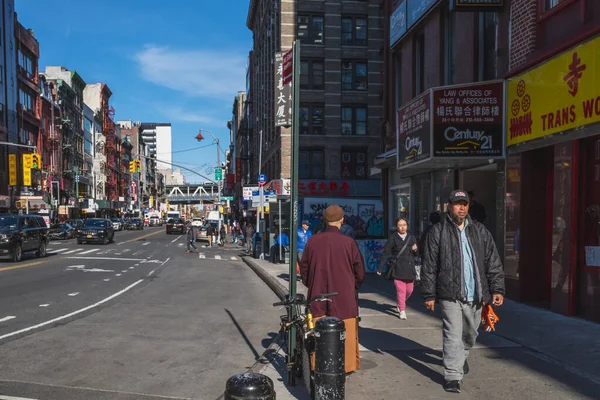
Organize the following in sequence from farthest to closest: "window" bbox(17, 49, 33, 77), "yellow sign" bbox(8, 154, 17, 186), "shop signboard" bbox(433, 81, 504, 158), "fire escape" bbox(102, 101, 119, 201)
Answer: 1. "fire escape" bbox(102, 101, 119, 201)
2. "window" bbox(17, 49, 33, 77)
3. "yellow sign" bbox(8, 154, 17, 186)
4. "shop signboard" bbox(433, 81, 504, 158)

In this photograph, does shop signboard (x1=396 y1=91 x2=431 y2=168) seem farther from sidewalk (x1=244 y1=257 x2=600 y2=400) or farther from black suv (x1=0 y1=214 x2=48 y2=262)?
black suv (x1=0 y1=214 x2=48 y2=262)

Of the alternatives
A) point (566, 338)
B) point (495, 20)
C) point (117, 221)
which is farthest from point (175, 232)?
point (566, 338)

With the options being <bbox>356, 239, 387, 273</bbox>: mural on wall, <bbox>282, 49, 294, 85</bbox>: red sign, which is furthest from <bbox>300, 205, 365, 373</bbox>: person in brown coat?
<bbox>356, 239, 387, 273</bbox>: mural on wall

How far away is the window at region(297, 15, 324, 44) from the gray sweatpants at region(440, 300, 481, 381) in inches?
1494

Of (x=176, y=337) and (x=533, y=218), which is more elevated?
(x=533, y=218)

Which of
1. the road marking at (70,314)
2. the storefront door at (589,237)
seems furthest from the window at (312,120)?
the storefront door at (589,237)

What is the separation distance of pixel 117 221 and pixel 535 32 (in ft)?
240

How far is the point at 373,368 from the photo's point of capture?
21.7 feet

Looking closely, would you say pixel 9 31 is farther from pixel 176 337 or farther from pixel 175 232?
pixel 176 337

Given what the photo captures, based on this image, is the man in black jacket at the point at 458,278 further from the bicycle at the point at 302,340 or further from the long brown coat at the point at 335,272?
the bicycle at the point at 302,340

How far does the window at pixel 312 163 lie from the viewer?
4159cm

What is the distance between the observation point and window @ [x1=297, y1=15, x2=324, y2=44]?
41.5m

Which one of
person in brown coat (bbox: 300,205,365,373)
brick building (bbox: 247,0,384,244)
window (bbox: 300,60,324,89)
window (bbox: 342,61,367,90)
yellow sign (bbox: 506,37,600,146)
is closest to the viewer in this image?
person in brown coat (bbox: 300,205,365,373)

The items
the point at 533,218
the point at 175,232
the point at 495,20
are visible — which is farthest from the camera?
the point at 175,232
